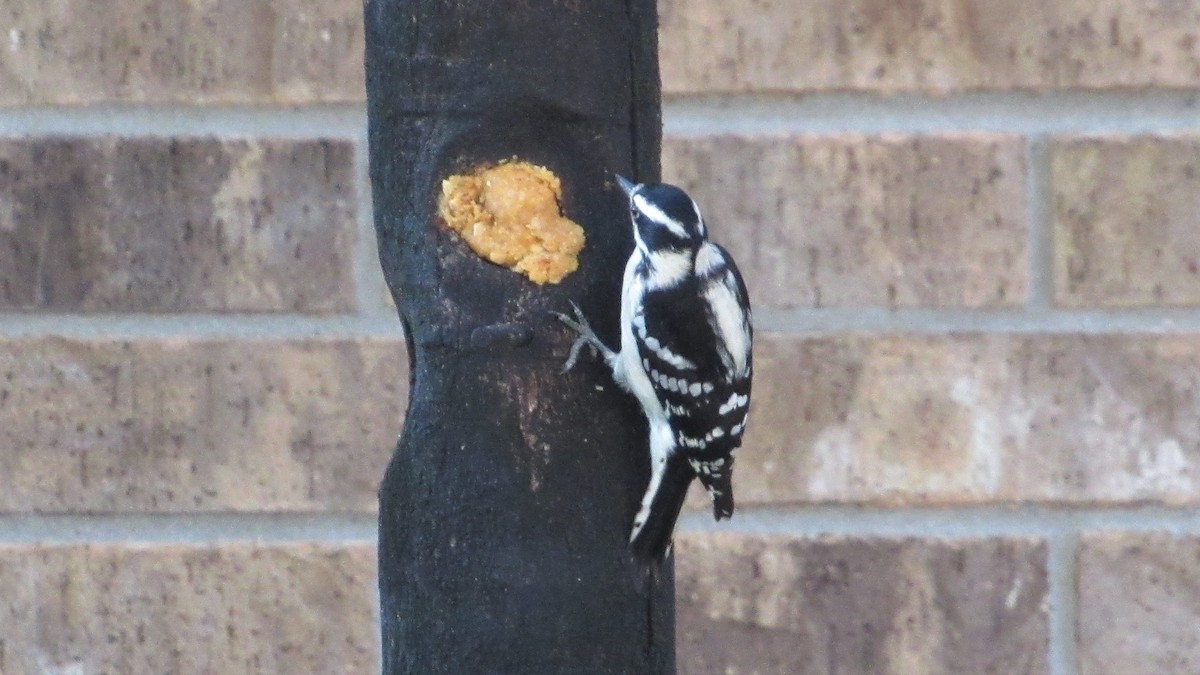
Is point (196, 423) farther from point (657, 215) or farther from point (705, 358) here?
point (657, 215)

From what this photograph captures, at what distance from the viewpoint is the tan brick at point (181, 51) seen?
5.90ft

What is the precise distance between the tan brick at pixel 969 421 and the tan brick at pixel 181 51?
0.59 m

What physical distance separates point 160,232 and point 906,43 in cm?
87

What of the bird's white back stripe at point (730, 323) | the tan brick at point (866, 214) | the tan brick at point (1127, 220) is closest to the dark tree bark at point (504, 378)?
the bird's white back stripe at point (730, 323)

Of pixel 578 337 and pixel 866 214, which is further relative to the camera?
pixel 866 214

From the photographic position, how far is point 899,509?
1.81 meters

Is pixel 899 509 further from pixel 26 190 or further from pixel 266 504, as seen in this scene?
pixel 26 190

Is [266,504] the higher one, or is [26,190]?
[26,190]

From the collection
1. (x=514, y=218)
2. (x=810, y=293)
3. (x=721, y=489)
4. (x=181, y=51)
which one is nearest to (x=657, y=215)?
(x=514, y=218)

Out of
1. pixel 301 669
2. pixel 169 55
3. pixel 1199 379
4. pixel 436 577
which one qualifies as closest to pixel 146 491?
pixel 301 669

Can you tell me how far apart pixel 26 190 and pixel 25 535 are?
0.39 meters

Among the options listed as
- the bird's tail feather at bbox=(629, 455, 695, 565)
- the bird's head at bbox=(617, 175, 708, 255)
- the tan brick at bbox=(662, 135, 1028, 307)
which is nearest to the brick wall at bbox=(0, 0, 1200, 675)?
the tan brick at bbox=(662, 135, 1028, 307)

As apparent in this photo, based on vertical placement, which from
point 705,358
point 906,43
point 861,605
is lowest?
point 861,605

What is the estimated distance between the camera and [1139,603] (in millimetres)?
1812
